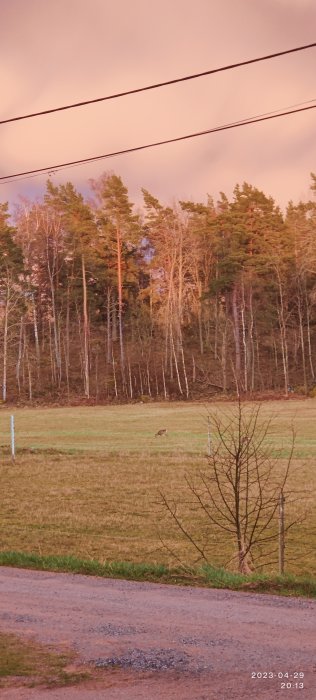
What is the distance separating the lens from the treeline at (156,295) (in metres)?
72.9

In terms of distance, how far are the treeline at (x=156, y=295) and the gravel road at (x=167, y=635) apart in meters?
60.0

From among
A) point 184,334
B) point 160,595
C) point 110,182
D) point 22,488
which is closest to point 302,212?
point 184,334

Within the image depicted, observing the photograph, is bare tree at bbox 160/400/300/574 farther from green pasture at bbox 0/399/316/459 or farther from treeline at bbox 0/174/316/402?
treeline at bbox 0/174/316/402

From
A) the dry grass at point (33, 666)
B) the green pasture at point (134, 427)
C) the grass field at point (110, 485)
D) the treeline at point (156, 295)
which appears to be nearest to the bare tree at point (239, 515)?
the grass field at point (110, 485)

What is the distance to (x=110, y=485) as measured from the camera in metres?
24.2

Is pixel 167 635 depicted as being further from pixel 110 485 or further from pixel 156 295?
pixel 156 295

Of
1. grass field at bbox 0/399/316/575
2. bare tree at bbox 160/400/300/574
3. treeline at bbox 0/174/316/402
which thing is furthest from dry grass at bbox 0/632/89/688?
treeline at bbox 0/174/316/402

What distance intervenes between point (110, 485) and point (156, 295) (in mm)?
57295

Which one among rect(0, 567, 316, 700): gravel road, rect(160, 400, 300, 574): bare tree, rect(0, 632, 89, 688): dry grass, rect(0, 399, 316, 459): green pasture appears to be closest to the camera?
rect(0, 567, 316, 700): gravel road

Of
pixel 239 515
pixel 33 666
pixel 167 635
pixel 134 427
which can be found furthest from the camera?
pixel 134 427

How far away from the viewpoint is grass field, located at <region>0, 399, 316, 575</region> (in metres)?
15.7

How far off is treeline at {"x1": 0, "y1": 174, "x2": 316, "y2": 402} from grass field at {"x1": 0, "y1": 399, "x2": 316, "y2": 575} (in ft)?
77.2

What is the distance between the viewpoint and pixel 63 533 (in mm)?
17156

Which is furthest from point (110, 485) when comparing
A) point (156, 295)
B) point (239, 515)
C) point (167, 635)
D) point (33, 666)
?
point (156, 295)
